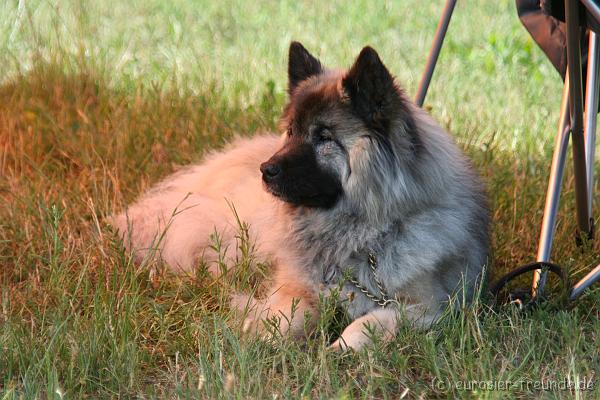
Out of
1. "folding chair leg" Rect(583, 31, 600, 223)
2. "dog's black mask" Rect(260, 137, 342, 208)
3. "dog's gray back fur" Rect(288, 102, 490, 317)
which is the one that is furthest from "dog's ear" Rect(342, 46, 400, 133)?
"folding chair leg" Rect(583, 31, 600, 223)

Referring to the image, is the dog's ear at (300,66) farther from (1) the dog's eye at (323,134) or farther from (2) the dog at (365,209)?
(1) the dog's eye at (323,134)

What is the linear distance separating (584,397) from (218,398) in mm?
1155

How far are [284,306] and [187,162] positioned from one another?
5.84ft

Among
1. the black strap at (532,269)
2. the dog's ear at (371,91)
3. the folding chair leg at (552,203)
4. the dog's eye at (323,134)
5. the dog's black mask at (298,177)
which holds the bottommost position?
the black strap at (532,269)

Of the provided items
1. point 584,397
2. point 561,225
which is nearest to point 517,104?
point 561,225

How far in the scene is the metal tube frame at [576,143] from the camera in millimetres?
3311

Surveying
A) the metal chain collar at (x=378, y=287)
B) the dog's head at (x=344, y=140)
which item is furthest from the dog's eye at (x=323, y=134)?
the metal chain collar at (x=378, y=287)

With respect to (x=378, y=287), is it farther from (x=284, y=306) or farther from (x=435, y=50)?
(x=435, y=50)

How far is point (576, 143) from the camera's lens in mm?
3488

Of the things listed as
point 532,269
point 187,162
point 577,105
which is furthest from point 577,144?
point 187,162

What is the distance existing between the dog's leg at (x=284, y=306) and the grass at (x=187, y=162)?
0.27 ft

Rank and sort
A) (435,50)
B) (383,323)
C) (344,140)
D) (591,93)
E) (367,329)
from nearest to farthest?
(367,329) < (383,323) < (344,140) < (591,93) < (435,50)

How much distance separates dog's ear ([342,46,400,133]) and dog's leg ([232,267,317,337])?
0.71m

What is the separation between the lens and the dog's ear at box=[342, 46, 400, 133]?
10.5ft
